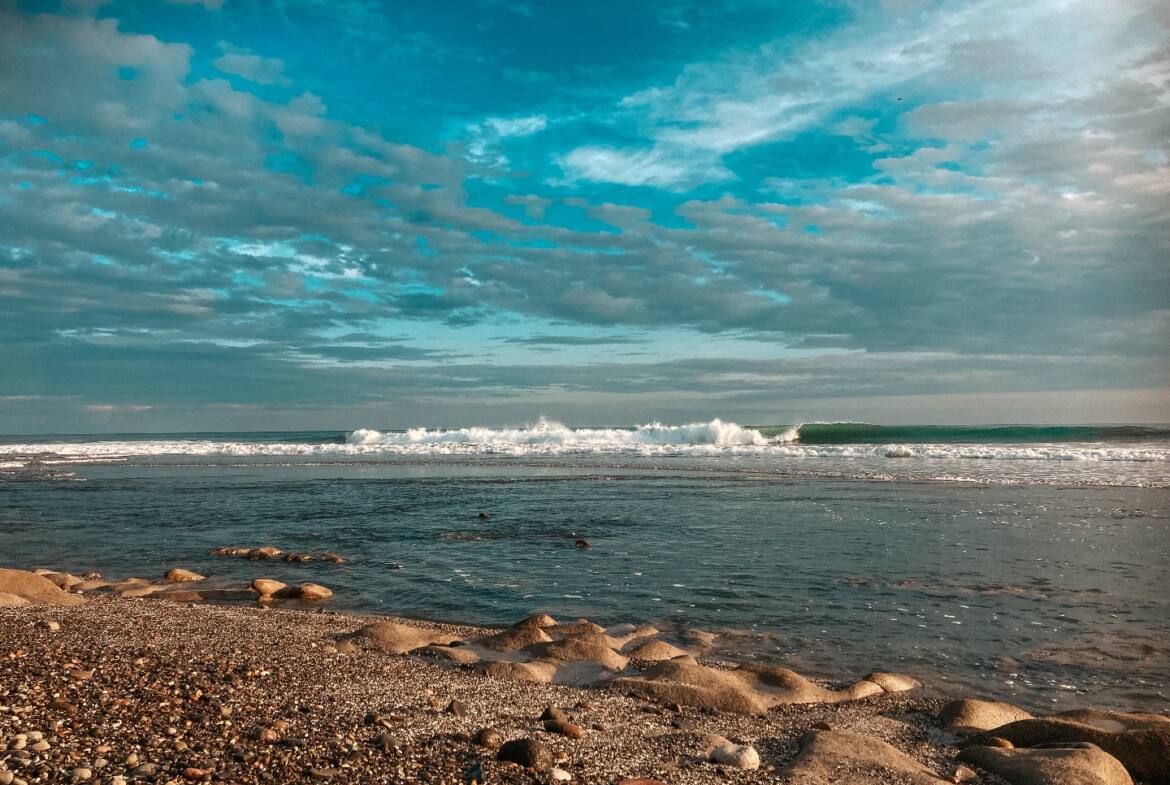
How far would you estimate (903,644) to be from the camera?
8211 mm

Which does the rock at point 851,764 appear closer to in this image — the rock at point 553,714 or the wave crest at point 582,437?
the rock at point 553,714

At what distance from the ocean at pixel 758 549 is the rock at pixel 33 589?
2.93m

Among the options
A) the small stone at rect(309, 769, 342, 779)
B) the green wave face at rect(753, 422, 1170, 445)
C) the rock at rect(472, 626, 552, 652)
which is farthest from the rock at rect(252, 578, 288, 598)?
the green wave face at rect(753, 422, 1170, 445)

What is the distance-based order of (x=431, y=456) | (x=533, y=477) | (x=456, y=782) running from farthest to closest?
(x=431, y=456) → (x=533, y=477) → (x=456, y=782)

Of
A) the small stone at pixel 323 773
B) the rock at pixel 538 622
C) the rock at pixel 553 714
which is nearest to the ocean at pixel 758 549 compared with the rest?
the rock at pixel 538 622

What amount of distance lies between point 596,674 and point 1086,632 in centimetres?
596

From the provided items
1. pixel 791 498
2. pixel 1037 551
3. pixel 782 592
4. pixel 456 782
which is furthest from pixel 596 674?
pixel 791 498

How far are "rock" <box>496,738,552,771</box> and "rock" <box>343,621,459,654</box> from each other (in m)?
3.55

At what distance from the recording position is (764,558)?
13000mm

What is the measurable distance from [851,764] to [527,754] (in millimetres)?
2190

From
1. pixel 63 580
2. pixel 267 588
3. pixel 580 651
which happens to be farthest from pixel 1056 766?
pixel 63 580

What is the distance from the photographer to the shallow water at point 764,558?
8.04 m

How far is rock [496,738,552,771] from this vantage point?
438 centimetres

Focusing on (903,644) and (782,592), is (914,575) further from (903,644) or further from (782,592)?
(903,644)
